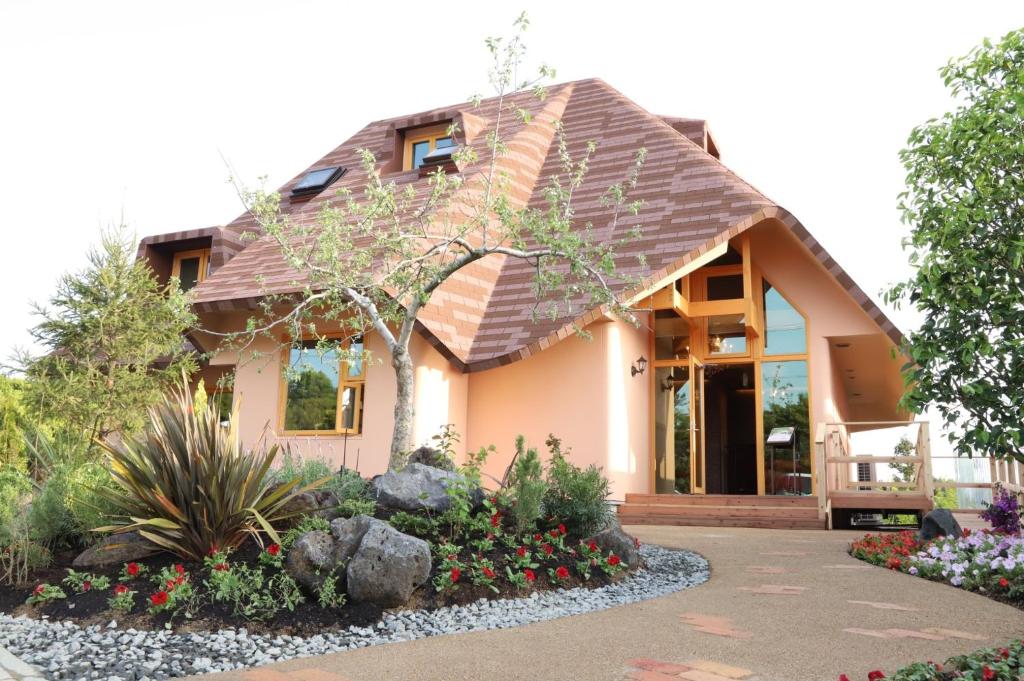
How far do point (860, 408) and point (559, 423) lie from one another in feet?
39.2

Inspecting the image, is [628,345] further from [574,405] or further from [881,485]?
[881,485]

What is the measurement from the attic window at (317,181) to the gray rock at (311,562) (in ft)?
39.3

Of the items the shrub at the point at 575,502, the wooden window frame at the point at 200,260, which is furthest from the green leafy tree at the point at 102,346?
the shrub at the point at 575,502

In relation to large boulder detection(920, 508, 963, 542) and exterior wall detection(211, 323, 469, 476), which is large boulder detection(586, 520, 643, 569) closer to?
large boulder detection(920, 508, 963, 542)

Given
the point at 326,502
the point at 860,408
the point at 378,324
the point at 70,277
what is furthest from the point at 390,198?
the point at 860,408

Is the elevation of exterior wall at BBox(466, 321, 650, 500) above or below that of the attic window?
below

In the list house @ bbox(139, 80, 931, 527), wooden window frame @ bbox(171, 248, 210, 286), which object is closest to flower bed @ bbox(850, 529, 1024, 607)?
house @ bbox(139, 80, 931, 527)

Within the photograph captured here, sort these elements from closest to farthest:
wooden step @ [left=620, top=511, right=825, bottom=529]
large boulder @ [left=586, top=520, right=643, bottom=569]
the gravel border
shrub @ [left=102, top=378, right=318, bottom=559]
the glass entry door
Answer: the gravel border
shrub @ [left=102, top=378, right=318, bottom=559]
large boulder @ [left=586, top=520, right=643, bottom=569]
wooden step @ [left=620, top=511, right=825, bottom=529]
the glass entry door

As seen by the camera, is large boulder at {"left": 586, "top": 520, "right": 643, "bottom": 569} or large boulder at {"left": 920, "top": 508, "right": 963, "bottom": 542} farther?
large boulder at {"left": 920, "top": 508, "right": 963, "bottom": 542}

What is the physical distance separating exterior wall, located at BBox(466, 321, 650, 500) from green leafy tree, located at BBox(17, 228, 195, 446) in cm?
462

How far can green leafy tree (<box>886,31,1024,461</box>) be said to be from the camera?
5.22 metres

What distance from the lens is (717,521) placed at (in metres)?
11.1

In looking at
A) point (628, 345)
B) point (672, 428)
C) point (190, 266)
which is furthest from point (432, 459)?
point (190, 266)

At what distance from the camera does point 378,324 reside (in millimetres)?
8352
